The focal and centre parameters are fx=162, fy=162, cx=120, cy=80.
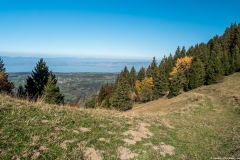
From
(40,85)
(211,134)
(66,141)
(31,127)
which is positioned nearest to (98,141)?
(66,141)

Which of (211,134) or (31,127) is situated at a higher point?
(31,127)

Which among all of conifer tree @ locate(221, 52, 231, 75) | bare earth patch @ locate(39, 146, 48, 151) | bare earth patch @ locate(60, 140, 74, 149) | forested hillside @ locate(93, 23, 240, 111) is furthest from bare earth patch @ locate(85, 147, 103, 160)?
conifer tree @ locate(221, 52, 231, 75)

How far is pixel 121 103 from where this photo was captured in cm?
4694

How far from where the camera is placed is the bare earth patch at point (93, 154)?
6711 mm

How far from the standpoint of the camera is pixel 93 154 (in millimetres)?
6930

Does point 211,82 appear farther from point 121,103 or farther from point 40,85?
point 40,85

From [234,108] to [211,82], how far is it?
110 ft

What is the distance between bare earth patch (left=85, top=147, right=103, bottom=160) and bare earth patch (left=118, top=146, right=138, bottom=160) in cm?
97

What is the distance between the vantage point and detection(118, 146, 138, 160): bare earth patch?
24.2 feet

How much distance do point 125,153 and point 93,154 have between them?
1.63 meters

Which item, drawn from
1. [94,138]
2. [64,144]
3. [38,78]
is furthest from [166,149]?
[38,78]

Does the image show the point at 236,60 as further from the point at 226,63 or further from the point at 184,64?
the point at 184,64

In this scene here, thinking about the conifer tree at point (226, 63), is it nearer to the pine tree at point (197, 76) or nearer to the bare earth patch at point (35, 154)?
the pine tree at point (197, 76)

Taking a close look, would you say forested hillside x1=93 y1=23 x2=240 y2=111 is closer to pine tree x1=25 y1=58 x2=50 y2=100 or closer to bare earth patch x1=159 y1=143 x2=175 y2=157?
pine tree x1=25 y1=58 x2=50 y2=100
